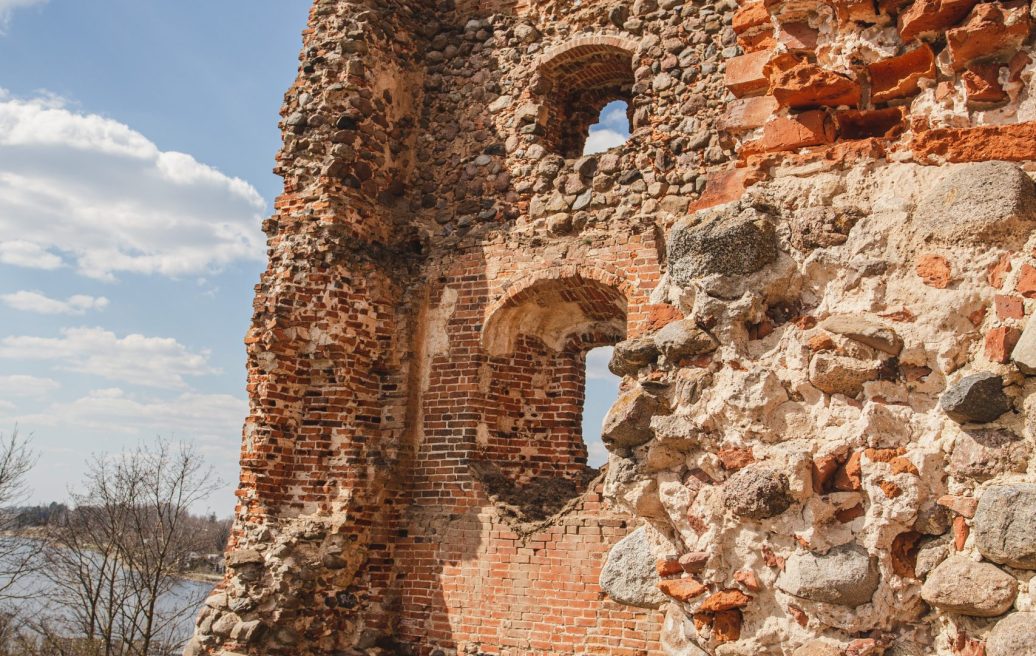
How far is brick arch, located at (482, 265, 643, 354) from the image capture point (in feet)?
24.4

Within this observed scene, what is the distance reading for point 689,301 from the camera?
279cm

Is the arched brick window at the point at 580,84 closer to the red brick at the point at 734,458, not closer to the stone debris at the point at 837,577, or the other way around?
the red brick at the point at 734,458

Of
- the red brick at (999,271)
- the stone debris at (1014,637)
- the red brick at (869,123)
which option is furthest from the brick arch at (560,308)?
the stone debris at (1014,637)

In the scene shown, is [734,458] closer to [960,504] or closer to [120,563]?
[960,504]

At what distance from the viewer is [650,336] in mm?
2887

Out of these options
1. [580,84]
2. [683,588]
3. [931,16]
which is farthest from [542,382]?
[931,16]

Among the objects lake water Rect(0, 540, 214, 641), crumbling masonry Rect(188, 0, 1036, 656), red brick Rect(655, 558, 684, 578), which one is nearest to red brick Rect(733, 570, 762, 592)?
crumbling masonry Rect(188, 0, 1036, 656)

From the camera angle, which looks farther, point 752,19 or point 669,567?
point 752,19

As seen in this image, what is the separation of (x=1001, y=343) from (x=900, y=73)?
3.19 feet

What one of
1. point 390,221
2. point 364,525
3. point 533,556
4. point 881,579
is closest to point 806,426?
point 881,579

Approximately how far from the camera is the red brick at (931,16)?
8.33 feet

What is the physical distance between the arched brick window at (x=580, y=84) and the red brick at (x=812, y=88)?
5.24 meters

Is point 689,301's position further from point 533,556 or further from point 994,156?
point 533,556

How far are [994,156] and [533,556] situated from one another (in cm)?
520
